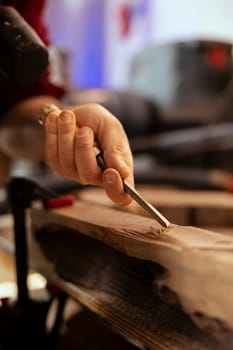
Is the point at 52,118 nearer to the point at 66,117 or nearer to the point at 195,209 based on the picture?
the point at 66,117

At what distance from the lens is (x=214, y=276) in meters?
0.38

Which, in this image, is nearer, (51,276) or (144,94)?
(51,276)

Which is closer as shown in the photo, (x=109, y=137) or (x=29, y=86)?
(x=109, y=137)

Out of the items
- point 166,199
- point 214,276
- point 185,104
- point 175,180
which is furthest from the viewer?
point 185,104

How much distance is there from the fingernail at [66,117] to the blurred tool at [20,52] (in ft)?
0.24

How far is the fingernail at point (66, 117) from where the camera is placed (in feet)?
1.71

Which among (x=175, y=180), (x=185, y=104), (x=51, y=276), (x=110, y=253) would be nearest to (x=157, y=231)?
(x=110, y=253)

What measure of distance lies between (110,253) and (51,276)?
175 mm

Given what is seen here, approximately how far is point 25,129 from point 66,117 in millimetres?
369

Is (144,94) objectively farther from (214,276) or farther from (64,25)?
(214,276)

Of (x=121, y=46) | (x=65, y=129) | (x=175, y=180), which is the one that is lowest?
(x=175, y=180)

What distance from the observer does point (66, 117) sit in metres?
0.52

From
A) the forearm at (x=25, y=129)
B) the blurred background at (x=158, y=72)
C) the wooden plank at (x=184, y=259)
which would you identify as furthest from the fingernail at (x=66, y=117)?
the blurred background at (x=158, y=72)

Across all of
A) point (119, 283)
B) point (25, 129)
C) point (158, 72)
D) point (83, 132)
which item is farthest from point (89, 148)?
point (158, 72)
